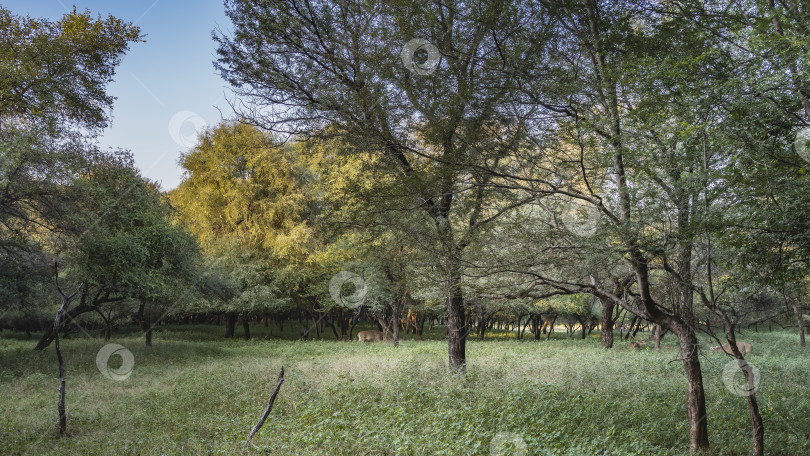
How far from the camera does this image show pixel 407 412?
712 cm

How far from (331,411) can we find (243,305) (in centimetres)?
1749

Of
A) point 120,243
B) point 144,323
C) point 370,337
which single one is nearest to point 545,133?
point 120,243

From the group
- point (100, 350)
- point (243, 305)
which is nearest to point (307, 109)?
point (100, 350)

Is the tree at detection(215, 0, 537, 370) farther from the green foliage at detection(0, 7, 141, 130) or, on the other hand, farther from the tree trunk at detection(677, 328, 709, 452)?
the green foliage at detection(0, 7, 141, 130)

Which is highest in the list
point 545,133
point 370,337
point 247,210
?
point 247,210

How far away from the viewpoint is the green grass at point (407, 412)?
5934 mm

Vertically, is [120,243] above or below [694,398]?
above

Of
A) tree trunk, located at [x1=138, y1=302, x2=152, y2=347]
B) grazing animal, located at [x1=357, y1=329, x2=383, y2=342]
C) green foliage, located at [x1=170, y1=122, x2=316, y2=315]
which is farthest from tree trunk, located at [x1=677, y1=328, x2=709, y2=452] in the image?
tree trunk, located at [x1=138, y1=302, x2=152, y2=347]

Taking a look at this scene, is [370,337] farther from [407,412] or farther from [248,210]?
[407,412]

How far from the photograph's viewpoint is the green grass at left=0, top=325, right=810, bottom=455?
5934 millimetres

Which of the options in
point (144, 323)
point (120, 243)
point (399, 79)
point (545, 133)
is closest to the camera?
point (399, 79)

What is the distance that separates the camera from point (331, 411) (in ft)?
24.7

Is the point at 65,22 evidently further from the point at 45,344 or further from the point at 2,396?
the point at 45,344

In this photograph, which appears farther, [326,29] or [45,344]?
[45,344]
